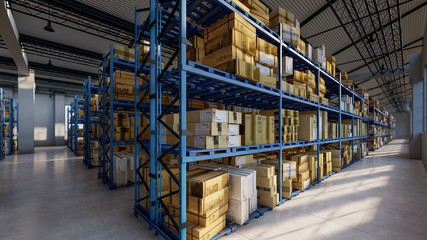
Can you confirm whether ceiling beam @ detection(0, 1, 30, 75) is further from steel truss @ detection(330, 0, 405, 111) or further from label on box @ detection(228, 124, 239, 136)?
steel truss @ detection(330, 0, 405, 111)

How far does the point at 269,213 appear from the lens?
358 centimetres

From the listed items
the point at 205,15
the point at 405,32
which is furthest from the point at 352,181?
the point at 405,32

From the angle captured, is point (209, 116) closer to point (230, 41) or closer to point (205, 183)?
point (205, 183)

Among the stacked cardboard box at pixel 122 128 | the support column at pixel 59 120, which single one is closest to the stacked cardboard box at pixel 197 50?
the stacked cardboard box at pixel 122 128

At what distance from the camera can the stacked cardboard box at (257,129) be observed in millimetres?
3509

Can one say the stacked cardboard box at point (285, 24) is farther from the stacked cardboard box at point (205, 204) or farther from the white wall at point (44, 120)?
the white wall at point (44, 120)

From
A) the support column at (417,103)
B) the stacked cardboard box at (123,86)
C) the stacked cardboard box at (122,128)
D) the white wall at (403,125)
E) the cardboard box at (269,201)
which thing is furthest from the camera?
the white wall at (403,125)

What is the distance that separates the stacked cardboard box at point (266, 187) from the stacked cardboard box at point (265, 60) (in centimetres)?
183

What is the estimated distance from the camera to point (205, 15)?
3557 millimetres

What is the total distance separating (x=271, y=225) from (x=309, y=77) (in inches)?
183

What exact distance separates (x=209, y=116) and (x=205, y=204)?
4.18ft

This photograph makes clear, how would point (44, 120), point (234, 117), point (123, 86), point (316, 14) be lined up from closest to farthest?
1. point (234, 117)
2. point (123, 86)
3. point (316, 14)
4. point (44, 120)

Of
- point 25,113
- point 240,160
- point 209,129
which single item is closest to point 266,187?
point 240,160

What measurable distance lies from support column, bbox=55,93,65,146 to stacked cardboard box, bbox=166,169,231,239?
23.6 meters
